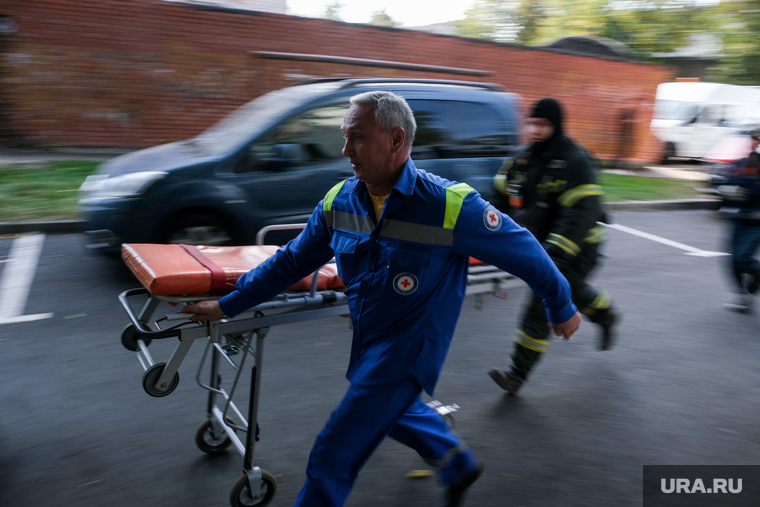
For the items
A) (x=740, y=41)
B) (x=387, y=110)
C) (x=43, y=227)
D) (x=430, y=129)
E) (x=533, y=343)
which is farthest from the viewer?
(x=740, y=41)

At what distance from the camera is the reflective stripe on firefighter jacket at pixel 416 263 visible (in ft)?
7.57

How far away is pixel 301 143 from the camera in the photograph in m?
6.14

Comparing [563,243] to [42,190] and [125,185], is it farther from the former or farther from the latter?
[42,190]

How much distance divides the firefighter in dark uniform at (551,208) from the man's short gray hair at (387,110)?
1.84m

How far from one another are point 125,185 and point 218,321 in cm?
362

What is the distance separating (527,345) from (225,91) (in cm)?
1041

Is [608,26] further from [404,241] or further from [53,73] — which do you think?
[404,241]

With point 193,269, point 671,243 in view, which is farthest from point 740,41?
point 193,269

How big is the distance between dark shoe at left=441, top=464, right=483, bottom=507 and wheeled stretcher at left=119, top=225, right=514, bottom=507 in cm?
80

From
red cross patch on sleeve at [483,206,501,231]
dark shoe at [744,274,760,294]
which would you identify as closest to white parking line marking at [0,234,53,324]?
red cross patch on sleeve at [483,206,501,231]

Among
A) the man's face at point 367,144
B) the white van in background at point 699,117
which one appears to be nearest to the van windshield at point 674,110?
the white van in background at point 699,117

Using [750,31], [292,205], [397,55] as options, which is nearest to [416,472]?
[292,205]

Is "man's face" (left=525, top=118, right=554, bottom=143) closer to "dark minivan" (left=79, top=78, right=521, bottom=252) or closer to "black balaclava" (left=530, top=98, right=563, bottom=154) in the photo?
"black balaclava" (left=530, top=98, right=563, bottom=154)

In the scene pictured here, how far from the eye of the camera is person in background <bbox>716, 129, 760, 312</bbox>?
19.1ft
